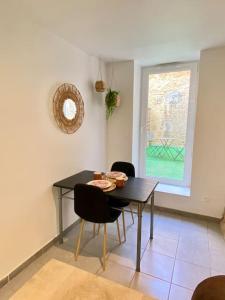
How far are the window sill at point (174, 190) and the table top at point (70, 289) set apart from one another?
2051mm

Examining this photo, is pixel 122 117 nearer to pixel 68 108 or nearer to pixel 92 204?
pixel 68 108

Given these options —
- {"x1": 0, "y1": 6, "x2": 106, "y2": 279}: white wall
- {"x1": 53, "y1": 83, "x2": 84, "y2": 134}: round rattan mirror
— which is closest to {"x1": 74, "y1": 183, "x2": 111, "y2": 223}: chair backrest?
{"x1": 0, "y1": 6, "x2": 106, "y2": 279}: white wall

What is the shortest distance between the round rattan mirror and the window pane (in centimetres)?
134

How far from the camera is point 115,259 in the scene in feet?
7.03

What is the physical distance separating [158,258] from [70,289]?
122 centimetres

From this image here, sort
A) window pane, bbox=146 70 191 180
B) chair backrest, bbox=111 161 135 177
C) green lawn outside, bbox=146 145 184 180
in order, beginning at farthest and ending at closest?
green lawn outside, bbox=146 145 184 180 → window pane, bbox=146 70 191 180 → chair backrest, bbox=111 161 135 177

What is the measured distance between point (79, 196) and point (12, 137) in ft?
2.67

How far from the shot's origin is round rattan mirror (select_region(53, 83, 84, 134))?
2299mm

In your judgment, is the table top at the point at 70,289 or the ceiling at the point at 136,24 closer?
the table top at the point at 70,289

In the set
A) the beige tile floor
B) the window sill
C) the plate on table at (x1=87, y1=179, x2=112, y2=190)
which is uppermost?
the plate on table at (x1=87, y1=179, x2=112, y2=190)

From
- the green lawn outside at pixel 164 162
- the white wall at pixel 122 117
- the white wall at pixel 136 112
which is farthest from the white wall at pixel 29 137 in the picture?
the green lawn outside at pixel 164 162

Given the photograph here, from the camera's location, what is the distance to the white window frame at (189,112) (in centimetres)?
310

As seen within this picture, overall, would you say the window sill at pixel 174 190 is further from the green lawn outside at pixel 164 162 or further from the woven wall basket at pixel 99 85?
the woven wall basket at pixel 99 85

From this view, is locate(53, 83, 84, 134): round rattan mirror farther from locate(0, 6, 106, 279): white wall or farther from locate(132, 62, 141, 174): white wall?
locate(132, 62, 141, 174): white wall
